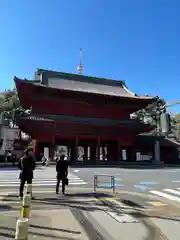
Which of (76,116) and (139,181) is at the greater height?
(76,116)

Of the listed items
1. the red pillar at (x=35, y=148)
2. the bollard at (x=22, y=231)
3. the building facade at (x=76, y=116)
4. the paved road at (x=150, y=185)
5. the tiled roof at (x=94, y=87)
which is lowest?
the paved road at (x=150, y=185)

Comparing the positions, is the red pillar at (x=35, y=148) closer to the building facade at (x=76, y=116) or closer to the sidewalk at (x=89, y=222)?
the building facade at (x=76, y=116)

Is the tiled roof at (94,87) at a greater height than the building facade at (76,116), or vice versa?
the tiled roof at (94,87)

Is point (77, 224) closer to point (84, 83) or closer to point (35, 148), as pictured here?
point (35, 148)

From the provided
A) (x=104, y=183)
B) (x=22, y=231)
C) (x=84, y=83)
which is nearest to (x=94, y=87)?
(x=84, y=83)

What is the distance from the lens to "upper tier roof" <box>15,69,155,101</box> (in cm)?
3488

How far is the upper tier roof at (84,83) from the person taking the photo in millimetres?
34875

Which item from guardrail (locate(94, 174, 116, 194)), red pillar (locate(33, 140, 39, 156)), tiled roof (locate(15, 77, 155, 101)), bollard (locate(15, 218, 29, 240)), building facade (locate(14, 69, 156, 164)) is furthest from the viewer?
tiled roof (locate(15, 77, 155, 101))

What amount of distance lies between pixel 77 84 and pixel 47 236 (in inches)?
1291

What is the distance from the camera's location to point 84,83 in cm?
3778

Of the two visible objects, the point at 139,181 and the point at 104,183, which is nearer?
the point at 104,183

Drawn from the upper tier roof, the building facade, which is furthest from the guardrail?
the upper tier roof

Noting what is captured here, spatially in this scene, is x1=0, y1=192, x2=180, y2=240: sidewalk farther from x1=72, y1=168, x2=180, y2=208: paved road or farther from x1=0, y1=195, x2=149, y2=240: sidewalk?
x1=72, y1=168, x2=180, y2=208: paved road

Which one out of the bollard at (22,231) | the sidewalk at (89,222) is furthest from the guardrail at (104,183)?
the bollard at (22,231)
